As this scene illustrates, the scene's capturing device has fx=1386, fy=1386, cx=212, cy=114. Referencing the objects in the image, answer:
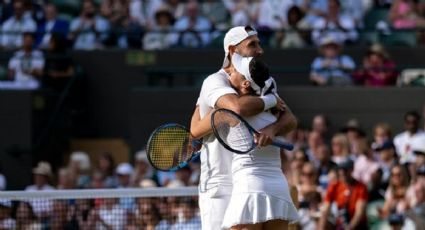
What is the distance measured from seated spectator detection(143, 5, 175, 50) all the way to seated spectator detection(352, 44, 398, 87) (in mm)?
2543

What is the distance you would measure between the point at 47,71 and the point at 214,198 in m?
9.12

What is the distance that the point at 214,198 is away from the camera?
29.9 ft

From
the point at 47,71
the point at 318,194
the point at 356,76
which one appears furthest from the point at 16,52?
the point at 318,194

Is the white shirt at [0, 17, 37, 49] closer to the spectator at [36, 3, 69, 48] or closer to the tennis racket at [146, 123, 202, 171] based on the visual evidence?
the spectator at [36, 3, 69, 48]

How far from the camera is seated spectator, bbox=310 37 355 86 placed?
17.0 metres

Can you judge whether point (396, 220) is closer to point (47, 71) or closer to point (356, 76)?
point (356, 76)

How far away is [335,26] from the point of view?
1775cm

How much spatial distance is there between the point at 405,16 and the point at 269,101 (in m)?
9.56

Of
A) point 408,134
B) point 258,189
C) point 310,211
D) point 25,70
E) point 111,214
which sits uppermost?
point 258,189

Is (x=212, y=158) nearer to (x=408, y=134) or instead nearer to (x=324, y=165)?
(x=324, y=165)

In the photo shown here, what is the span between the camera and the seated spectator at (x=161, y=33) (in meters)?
17.9

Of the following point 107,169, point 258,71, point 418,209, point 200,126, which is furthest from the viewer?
point 107,169

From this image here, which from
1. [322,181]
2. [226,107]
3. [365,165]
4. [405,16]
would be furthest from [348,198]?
[226,107]

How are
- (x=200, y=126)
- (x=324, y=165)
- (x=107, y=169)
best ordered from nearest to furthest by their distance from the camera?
(x=200, y=126)
(x=324, y=165)
(x=107, y=169)
